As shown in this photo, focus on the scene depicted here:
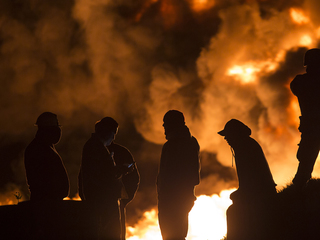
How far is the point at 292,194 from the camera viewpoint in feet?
24.3

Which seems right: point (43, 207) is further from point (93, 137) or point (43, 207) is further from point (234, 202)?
point (234, 202)

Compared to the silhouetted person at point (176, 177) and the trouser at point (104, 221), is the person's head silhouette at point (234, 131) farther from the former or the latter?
the trouser at point (104, 221)

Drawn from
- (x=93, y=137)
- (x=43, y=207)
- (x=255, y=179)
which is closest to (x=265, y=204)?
(x=255, y=179)

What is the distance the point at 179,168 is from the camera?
7133 millimetres

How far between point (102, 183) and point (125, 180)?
43.3 inches

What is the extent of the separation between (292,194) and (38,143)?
5453mm

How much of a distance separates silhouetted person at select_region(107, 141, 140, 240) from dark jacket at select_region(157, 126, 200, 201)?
557mm

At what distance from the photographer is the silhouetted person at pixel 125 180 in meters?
7.00

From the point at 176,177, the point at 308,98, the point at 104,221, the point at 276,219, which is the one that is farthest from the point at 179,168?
the point at 308,98

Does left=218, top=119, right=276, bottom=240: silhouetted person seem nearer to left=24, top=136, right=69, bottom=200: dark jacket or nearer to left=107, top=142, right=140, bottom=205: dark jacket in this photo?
left=107, top=142, right=140, bottom=205: dark jacket

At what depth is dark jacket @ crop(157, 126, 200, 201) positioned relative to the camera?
23.1 feet

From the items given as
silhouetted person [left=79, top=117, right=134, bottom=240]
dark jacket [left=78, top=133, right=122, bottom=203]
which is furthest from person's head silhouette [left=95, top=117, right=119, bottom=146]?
dark jacket [left=78, top=133, right=122, bottom=203]

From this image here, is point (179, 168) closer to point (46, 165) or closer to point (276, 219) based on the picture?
point (276, 219)

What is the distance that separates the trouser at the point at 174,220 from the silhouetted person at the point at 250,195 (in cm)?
97
